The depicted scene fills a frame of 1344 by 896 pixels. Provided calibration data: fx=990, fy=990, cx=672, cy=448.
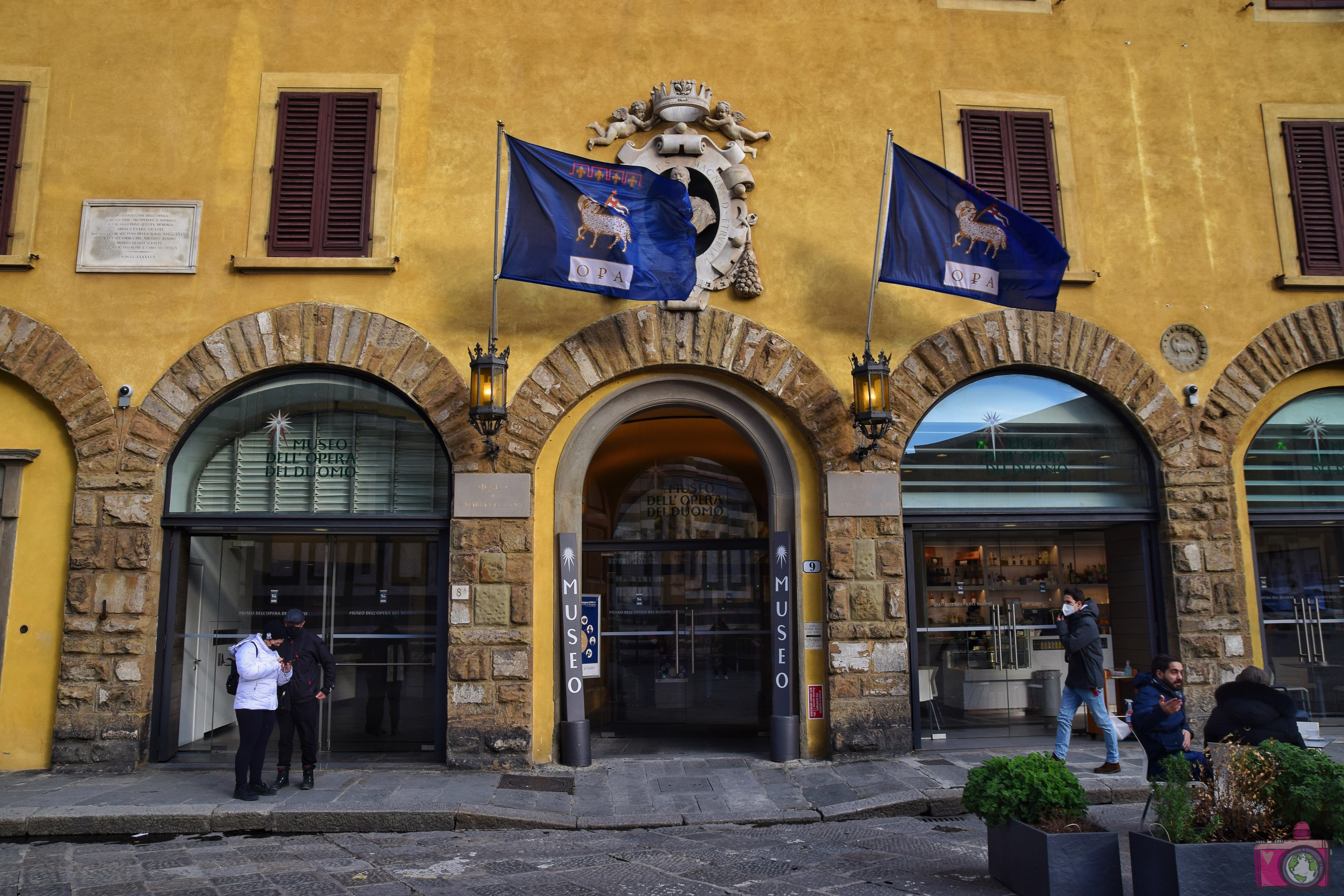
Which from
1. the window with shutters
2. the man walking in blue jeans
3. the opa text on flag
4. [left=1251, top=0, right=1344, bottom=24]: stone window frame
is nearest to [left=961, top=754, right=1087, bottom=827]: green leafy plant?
the man walking in blue jeans

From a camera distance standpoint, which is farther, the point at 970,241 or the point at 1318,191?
the point at 1318,191

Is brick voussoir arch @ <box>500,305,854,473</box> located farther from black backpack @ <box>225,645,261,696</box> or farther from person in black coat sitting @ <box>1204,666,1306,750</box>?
person in black coat sitting @ <box>1204,666,1306,750</box>

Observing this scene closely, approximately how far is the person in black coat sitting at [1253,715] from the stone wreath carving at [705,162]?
540cm

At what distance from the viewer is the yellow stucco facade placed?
9.45m

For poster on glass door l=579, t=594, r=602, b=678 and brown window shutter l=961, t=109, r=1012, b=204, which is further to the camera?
brown window shutter l=961, t=109, r=1012, b=204

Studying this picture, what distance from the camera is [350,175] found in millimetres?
9914

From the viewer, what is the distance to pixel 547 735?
30.1 feet

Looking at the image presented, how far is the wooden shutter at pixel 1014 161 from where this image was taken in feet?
A: 34.0

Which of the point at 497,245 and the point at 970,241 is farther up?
the point at 970,241

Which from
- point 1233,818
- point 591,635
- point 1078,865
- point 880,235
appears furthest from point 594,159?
point 1233,818

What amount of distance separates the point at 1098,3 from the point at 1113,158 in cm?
178

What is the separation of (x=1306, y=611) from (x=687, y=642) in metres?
6.48

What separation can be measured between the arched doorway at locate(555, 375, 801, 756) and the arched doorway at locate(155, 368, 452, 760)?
5.41 feet

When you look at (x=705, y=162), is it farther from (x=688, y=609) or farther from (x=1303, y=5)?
(x=1303, y=5)
